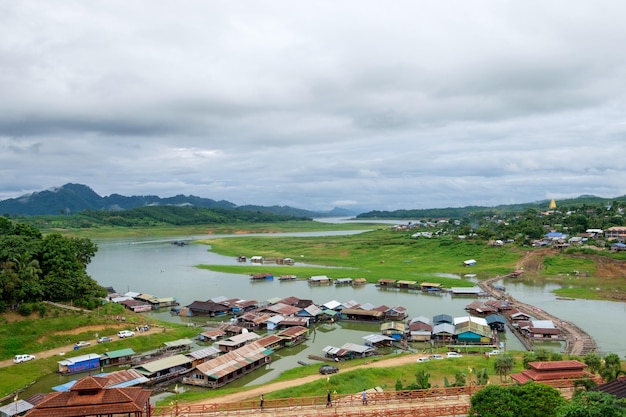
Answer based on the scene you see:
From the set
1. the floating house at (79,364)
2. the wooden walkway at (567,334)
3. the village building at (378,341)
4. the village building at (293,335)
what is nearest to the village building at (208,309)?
the village building at (293,335)

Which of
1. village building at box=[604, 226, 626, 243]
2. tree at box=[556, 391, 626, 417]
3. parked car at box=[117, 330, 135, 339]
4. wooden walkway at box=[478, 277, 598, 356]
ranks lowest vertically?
wooden walkway at box=[478, 277, 598, 356]

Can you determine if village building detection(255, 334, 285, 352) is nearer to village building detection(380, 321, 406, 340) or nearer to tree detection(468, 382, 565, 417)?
village building detection(380, 321, 406, 340)

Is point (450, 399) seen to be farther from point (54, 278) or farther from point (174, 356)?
point (54, 278)

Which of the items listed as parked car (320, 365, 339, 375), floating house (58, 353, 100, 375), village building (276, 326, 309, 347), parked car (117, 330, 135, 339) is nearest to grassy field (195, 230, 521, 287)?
village building (276, 326, 309, 347)

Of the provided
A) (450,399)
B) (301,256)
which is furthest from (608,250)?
(450,399)

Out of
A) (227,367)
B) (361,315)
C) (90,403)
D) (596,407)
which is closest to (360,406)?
(596,407)

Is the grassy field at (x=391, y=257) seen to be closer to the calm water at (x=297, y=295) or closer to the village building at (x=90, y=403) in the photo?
the calm water at (x=297, y=295)
